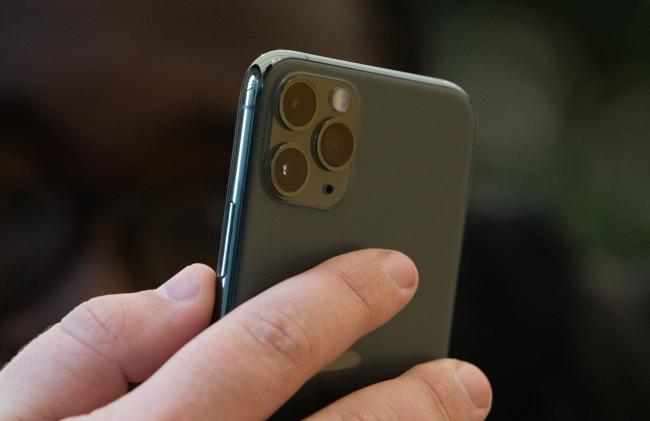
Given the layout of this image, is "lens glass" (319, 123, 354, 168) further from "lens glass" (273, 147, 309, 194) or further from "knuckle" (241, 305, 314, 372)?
"knuckle" (241, 305, 314, 372)

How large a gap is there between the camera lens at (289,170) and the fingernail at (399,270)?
7 centimetres

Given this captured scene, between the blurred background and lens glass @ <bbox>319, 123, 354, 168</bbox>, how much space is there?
0.55m

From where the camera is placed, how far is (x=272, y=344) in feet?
1.11

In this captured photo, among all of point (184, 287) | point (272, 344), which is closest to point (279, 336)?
point (272, 344)

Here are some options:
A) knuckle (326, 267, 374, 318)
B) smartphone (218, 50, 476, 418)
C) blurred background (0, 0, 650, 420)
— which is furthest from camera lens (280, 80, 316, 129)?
blurred background (0, 0, 650, 420)

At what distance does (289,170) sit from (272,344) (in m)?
0.13

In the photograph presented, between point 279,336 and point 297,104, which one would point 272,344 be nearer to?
point 279,336

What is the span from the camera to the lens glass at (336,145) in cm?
44

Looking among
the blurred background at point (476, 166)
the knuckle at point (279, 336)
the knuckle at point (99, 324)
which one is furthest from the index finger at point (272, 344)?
the blurred background at point (476, 166)

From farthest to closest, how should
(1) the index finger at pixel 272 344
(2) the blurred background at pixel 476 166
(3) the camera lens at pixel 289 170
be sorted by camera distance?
→ (2) the blurred background at pixel 476 166, (3) the camera lens at pixel 289 170, (1) the index finger at pixel 272 344

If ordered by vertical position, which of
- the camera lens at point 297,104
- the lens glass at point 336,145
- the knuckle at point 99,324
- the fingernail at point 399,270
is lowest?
the knuckle at point 99,324

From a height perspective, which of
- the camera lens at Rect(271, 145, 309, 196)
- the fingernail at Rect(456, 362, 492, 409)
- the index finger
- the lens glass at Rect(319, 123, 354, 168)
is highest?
the lens glass at Rect(319, 123, 354, 168)

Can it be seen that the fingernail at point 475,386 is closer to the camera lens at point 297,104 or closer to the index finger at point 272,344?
the index finger at point 272,344

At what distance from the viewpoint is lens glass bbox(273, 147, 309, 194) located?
419mm
